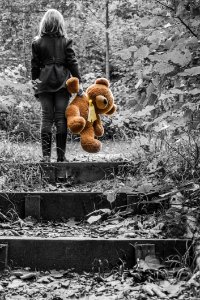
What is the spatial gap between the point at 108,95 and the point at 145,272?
2.85m

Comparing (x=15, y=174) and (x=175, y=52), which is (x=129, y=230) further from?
(x=15, y=174)

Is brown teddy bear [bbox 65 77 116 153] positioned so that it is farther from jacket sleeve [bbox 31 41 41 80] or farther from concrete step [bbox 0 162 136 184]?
jacket sleeve [bbox 31 41 41 80]

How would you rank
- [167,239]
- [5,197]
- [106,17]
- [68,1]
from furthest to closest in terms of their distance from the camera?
[68,1] → [106,17] → [5,197] → [167,239]

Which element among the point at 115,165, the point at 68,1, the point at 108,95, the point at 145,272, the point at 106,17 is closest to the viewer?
the point at 145,272

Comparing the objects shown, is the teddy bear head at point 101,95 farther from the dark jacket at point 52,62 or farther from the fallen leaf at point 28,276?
the fallen leaf at point 28,276

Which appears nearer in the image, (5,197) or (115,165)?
(5,197)

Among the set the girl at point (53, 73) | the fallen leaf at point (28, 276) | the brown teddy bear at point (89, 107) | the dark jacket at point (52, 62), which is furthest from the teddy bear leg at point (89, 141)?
the fallen leaf at point (28, 276)

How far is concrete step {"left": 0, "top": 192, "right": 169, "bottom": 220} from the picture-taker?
3.46 m

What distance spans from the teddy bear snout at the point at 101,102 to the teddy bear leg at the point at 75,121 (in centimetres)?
A: 25

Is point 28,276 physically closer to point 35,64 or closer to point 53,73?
point 53,73

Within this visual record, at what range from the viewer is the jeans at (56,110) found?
5246 millimetres

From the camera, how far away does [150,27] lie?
2838 mm

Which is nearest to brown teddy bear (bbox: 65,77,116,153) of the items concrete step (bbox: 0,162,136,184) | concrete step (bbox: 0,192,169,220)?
concrete step (bbox: 0,162,136,184)

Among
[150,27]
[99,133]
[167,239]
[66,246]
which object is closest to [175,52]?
[150,27]
